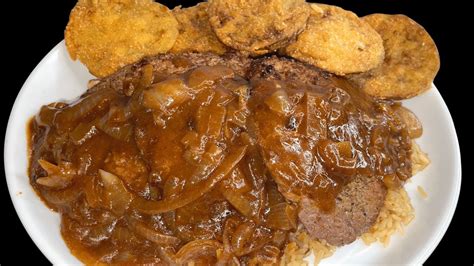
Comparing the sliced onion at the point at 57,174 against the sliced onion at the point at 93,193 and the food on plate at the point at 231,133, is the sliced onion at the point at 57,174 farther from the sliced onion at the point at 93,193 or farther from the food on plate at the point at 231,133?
the sliced onion at the point at 93,193

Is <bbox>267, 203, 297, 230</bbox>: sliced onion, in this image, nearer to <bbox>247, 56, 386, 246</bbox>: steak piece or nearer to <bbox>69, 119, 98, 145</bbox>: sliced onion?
<bbox>247, 56, 386, 246</bbox>: steak piece

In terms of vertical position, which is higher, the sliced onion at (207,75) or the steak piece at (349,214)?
the sliced onion at (207,75)

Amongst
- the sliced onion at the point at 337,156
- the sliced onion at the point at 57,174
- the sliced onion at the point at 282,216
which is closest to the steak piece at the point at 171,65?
the sliced onion at the point at 57,174

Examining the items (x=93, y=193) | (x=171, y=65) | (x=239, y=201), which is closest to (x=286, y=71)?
(x=171, y=65)

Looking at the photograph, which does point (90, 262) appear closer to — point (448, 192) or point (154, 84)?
point (154, 84)

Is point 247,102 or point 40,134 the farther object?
point 40,134

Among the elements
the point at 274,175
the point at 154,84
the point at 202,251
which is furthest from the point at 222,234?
the point at 154,84

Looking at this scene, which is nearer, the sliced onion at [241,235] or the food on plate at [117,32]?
the sliced onion at [241,235]

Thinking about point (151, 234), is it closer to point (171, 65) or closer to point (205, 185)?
point (205, 185)
